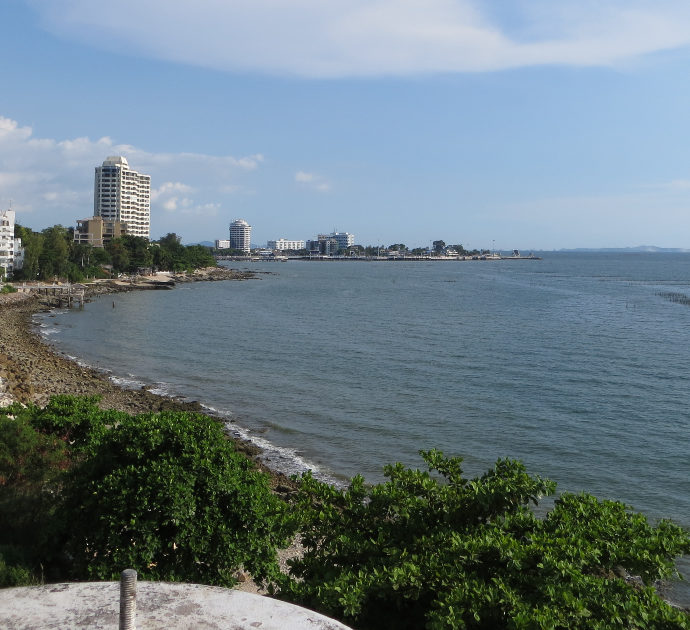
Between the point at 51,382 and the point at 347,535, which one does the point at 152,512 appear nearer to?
the point at 347,535

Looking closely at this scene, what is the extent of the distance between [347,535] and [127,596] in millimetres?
4709

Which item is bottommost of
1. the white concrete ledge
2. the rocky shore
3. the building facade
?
the rocky shore

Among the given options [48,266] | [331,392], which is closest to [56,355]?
[331,392]

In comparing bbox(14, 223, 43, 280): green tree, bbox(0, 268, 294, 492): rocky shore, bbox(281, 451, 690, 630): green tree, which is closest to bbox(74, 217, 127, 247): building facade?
bbox(14, 223, 43, 280): green tree

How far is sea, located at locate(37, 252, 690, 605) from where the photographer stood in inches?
912

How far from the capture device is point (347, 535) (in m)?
10.5

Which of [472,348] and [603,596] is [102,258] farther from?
[603,596]

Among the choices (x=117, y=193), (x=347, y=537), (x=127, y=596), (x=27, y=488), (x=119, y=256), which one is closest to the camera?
(x=127, y=596)

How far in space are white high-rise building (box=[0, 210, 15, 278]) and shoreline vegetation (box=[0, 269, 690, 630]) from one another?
263 ft

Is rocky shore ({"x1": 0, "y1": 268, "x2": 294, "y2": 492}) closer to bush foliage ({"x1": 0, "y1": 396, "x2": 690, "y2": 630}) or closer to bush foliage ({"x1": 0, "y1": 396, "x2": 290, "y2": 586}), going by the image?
bush foliage ({"x1": 0, "y1": 396, "x2": 290, "y2": 586})

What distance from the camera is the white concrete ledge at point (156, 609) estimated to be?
303 inches

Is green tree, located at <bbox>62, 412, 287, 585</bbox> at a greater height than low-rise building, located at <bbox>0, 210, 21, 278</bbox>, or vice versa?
low-rise building, located at <bbox>0, 210, 21, 278</bbox>

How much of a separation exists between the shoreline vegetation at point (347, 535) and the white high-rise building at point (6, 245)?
8003 centimetres

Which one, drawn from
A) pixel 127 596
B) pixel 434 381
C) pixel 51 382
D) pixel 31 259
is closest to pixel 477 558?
pixel 127 596
